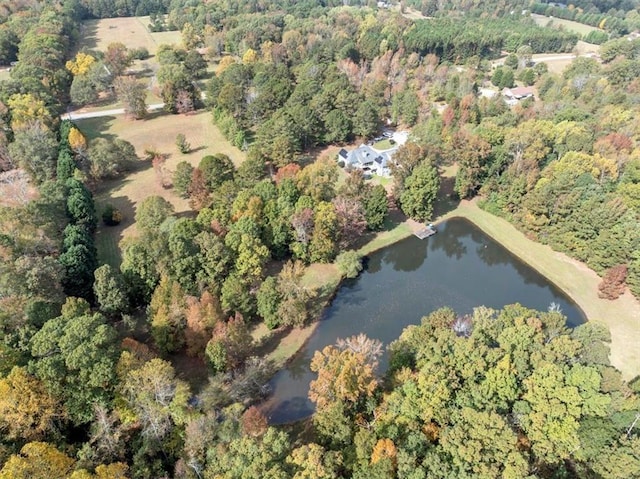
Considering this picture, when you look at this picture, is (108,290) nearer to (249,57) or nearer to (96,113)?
(96,113)

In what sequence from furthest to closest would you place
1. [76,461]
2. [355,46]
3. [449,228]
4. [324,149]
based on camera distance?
[355,46] → [324,149] → [449,228] → [76,461]

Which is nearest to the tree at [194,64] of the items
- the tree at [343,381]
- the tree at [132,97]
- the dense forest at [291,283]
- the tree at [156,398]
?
the dense forest at [291,283]

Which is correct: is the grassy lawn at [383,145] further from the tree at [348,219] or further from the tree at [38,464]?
the tree at [38,464]

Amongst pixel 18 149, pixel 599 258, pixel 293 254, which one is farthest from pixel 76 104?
pixel 599 258

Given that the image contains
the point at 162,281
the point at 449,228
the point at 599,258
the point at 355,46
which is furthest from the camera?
the point at 355,46

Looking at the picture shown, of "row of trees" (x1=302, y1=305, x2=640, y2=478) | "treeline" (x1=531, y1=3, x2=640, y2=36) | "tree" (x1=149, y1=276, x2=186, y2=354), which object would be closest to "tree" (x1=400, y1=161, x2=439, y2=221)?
"row of trees" (x1=302, y1=305, x2=640, y2=478)

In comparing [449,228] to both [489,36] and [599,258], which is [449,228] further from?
[489,36]

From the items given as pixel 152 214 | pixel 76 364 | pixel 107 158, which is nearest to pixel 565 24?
pixel 107 158
